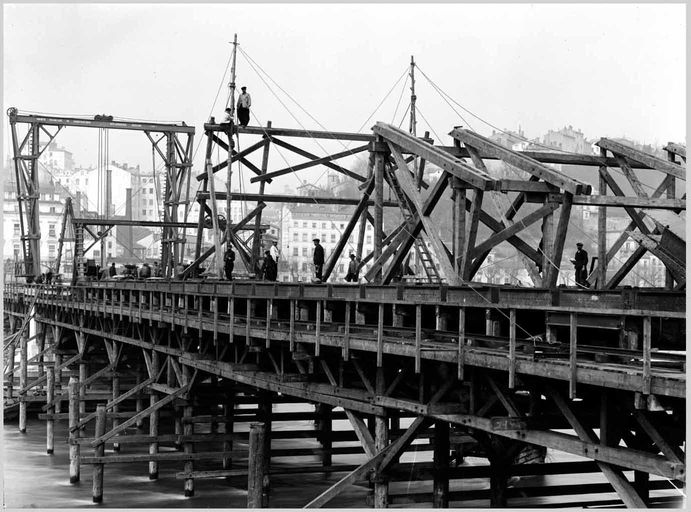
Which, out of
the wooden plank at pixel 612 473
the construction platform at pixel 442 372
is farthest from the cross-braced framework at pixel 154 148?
the wooden plank at pixel 612 473

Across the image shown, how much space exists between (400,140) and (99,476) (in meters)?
15.1

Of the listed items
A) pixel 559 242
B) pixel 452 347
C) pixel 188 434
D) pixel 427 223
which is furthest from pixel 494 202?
pixel 188 434

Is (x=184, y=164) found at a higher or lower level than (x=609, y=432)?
higher

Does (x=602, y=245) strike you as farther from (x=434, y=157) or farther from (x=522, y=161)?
(x=434, y=157)

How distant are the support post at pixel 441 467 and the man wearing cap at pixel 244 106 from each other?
15854mm

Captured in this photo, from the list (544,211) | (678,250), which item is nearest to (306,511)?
(544,211)

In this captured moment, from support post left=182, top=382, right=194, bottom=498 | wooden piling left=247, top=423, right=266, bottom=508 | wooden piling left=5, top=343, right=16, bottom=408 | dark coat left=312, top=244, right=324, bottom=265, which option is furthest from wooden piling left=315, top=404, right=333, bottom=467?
wooden piling left=5, top=343, right=16, bottom=408

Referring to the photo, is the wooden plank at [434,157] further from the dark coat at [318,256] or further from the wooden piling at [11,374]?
the wooden piling at [11,374]

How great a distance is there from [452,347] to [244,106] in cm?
1872

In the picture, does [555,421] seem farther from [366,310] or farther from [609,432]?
[366,310]

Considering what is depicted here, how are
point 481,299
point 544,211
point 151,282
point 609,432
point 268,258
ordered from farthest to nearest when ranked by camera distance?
point 151,282, point 268,258, point 544,211, point 481,299, point 609,432

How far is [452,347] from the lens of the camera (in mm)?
17578

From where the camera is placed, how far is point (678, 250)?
21953 mm

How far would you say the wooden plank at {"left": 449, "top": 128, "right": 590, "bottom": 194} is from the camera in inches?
835
